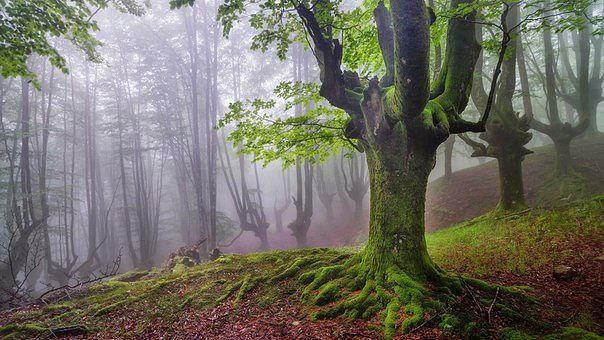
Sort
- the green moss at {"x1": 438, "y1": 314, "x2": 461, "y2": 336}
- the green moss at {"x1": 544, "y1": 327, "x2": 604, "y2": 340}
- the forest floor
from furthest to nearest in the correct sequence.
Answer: the forest floor → the green moss at {"x1": 438, "y1": 314, "x2": 461, "y2": 336} → the green moss at {"x1": 544, "y1": 327, "x2": 604, "y2": 340}

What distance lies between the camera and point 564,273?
443 cm

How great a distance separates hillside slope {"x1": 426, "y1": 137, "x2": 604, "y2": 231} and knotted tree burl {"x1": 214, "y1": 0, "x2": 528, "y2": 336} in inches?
343

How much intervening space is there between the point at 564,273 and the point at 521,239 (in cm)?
220

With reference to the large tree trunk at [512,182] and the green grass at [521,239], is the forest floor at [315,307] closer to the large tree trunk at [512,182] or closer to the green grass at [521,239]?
the green grass at [521,239]

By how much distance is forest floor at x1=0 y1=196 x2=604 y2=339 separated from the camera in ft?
11.0

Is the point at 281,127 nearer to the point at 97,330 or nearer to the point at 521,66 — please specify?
the point at 97,330

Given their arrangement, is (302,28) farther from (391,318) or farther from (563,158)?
(563,158)

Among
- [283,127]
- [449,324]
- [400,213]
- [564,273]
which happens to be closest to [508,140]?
[564,273]

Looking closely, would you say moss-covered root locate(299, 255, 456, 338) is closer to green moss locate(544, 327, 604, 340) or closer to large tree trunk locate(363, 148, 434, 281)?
large tree trunk locate(363, 148, 434, 281)

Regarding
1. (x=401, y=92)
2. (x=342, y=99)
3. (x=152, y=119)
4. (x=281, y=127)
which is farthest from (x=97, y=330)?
(x=152, y=119)

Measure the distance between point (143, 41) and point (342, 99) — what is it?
19.8 metres

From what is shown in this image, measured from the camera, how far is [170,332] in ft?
14.2

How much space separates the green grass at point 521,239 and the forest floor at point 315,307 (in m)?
0.02

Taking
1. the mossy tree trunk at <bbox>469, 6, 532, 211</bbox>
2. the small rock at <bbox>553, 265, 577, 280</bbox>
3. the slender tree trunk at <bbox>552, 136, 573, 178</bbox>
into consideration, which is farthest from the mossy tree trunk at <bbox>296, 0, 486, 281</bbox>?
the slender tree trunk at <bbox>552, 136, 573, 178</bbox>
